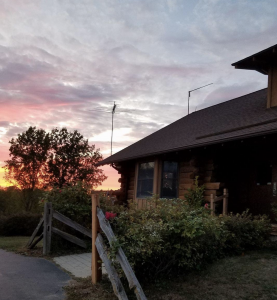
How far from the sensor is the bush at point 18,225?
17516 mm

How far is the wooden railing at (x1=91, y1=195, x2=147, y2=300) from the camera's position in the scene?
4.80m

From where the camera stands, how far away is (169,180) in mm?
12875

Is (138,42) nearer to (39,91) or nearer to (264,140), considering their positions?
(39,91)

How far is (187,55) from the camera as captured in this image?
45.8 ft

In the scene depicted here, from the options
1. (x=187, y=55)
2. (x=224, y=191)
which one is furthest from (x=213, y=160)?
(x=187, y=55)

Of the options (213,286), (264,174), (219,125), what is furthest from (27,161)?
(213,286)

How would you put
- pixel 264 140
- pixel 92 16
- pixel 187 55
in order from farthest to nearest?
pixel 187 55 < pixel 92 16 < pixel 264 140

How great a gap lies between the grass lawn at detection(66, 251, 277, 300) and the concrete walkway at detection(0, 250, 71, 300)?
370 mm

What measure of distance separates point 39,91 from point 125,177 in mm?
5245

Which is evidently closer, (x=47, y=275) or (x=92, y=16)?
(x=47, y=275)

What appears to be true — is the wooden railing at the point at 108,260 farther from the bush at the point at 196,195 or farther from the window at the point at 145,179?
the window at the point at 145,179

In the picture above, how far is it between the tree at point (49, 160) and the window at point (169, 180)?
21.3 metres

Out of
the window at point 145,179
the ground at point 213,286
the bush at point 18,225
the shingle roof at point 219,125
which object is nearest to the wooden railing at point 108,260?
the ground at point 213,286

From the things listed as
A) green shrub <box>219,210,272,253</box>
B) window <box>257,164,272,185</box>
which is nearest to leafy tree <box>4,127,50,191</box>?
window <box>257,164,272,185</box>
